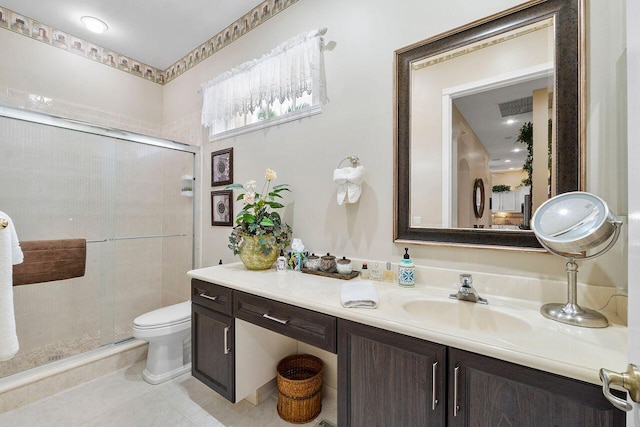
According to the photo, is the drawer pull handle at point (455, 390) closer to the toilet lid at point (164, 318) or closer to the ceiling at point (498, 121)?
the ceiling at point (498, 121)

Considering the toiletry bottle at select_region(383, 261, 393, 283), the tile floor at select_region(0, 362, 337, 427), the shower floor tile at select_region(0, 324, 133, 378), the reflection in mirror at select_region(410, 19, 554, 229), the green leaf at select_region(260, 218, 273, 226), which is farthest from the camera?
the shower floor tile at select_region(0, 324, 133, 378)

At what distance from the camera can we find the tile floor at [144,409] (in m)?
1.61

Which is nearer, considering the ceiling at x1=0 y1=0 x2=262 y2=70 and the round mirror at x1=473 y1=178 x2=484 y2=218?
the round mirror at x1=473 y1=178 x2=484 y2=218

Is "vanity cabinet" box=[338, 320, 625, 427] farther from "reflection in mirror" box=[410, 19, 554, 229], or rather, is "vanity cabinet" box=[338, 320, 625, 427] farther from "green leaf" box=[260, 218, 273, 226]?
"green leaf" box=[260, 218, 273, 226]

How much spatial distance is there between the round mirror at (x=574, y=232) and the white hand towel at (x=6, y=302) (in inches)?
90.2

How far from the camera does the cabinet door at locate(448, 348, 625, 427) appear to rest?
0.68 meters

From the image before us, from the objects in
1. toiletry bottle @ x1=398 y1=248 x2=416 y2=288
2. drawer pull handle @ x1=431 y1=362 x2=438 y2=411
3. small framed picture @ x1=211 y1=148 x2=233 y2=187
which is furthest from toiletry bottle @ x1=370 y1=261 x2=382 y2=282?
small framed picture @ x1=211 y1=148 x2=233 y2=187

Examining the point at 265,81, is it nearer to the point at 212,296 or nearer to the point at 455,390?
the point at 212,296

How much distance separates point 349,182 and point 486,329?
96 cm

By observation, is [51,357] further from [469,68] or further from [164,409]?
[469,68]

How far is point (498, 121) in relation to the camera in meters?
1.28

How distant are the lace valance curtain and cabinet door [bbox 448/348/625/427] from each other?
167 centimetres

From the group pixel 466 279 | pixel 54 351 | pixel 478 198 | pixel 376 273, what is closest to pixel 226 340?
pixel 376 273

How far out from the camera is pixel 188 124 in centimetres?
281
